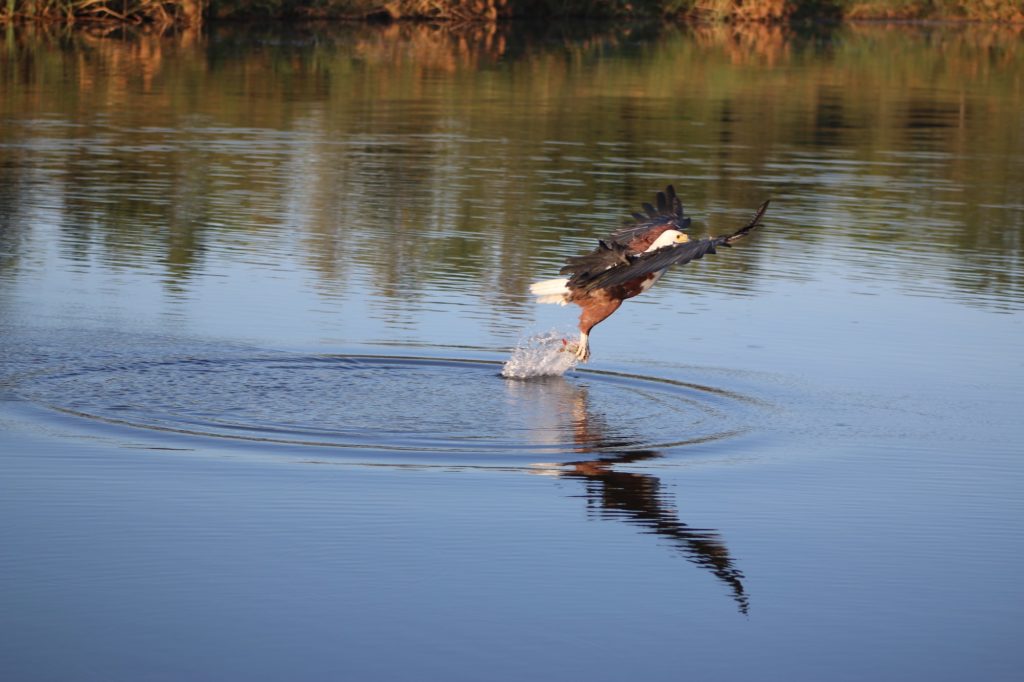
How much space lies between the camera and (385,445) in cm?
889

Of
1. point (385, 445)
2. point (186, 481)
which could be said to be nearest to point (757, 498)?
point (385, 445)

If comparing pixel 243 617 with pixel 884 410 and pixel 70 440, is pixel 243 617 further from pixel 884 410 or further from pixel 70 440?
pixel 884 410

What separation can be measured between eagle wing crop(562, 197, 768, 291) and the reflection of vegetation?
2.81 m

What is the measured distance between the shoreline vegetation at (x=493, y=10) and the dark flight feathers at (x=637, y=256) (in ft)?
110

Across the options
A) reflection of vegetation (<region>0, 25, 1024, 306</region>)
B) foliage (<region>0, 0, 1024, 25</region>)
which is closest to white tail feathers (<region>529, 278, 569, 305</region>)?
reflection of vegetation (<region>0, 25, 1024, 306</region>)

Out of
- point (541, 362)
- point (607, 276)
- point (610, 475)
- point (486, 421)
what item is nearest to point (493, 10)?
point (541, 362)

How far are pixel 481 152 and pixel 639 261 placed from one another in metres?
12.5

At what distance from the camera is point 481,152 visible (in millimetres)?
22031

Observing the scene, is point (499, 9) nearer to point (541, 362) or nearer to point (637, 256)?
point (541, 362)

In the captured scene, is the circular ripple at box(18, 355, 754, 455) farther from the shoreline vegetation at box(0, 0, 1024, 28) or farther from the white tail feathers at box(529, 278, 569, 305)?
the shoreline vegetation at box(0, 0, 1024, 28)

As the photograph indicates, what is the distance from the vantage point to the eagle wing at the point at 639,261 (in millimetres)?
9000

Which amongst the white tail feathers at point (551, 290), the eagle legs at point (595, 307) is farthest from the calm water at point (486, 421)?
the white tail feathers at point (551, 290)

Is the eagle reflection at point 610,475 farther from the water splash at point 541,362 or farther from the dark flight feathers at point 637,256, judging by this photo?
the dark flight feathers at point 637,256

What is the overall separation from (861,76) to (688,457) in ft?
92.9
